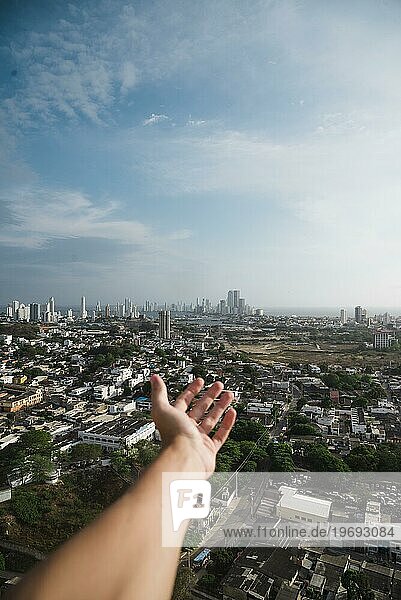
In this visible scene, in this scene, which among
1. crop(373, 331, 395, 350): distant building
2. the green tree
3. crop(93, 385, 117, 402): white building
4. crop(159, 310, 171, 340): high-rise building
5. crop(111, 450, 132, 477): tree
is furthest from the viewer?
crop(159, 310, 171, 340): high-rise building

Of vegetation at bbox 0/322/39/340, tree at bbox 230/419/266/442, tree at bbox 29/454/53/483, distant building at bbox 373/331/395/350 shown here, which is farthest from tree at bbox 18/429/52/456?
distant building at bbox 373/331/395/350

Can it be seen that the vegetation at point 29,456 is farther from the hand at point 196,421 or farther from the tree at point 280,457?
the hand at point 196,421

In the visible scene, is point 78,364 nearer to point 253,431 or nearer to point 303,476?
point 253,431

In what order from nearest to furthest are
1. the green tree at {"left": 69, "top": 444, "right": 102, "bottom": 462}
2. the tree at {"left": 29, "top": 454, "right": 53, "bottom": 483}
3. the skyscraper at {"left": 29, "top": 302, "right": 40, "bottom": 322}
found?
the tree at {"left": 29, "top": 454, "right": 53, "bottom": 483}
the green tree at {"left": 69, "top": 444, "right": 102, "bottom": 462}
the skyscraper at {"left": 29, "top": 302, "right": 40, "bottom": 322}

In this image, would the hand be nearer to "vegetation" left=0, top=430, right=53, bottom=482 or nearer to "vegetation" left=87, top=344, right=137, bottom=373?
"vegetation" left=0, top=430, right=53, bottom=482

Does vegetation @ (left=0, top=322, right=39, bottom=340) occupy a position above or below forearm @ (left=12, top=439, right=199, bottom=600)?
below

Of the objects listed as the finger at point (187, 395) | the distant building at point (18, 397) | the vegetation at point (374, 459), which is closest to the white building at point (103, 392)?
the distant building at point (18, 397)

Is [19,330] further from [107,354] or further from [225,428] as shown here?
[225,428]
